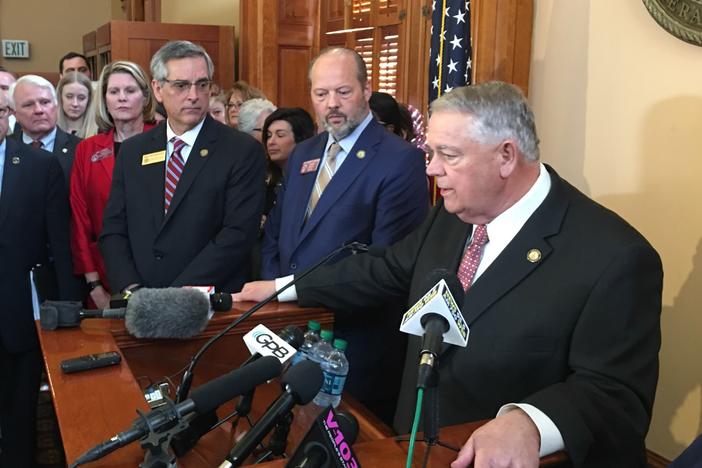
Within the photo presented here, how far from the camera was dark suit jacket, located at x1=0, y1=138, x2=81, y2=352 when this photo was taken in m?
2.62

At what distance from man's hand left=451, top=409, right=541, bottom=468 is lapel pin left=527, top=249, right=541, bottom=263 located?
1.45 ft

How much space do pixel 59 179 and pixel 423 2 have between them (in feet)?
8.95

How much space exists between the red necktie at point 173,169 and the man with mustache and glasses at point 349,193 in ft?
1.27

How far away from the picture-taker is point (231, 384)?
3.92 ft

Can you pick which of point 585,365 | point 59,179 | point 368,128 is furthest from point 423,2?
point 585,365

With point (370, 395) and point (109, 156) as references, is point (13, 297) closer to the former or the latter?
point (109, 156)

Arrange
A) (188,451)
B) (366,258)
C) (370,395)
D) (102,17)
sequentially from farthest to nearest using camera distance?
(102,17) → (370,395) → (366,258) → (188,451)

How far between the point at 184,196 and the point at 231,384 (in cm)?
148

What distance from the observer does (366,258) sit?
2.21 m

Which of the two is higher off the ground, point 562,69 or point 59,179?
point 562,69

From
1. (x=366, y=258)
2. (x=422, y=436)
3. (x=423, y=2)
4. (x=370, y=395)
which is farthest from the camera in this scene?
(x=423, y=2)

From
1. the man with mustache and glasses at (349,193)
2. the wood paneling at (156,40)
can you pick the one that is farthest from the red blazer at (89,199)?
the wood paneling at (156,40)

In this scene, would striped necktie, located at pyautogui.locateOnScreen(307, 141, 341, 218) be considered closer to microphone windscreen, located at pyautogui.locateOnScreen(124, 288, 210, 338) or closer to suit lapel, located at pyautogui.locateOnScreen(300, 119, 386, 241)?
suit lapel, located at pyautogui.locateOnScreen(300, 119, 386, 241)

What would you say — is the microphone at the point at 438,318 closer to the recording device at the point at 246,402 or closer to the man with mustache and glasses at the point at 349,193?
the recording device at the point at 246,402
